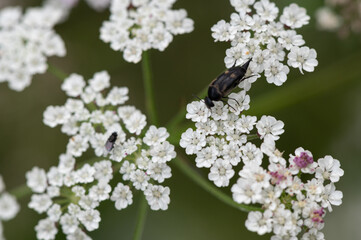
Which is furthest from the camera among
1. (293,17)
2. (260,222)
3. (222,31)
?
(293,17)

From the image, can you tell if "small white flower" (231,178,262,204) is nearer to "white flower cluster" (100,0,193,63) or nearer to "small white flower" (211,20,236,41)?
"small white flower" (211,20,236,41)

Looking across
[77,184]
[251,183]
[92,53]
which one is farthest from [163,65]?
[251,183]

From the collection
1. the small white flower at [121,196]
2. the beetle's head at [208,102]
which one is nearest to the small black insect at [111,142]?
the small white flower at [121,196]

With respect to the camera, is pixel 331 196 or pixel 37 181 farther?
pixel 37 181

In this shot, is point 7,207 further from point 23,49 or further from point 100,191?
point 23,49

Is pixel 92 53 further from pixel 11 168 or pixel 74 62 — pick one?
pixel 11 168

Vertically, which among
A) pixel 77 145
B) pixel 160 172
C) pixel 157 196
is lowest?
pixel 157 196

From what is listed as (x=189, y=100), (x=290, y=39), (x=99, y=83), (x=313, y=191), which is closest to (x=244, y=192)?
(x=313, y=191)

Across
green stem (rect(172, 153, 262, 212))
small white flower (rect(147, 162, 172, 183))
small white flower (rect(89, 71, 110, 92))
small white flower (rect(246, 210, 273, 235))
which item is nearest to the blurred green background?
green stem (rect(172, 153, 262, 212))
